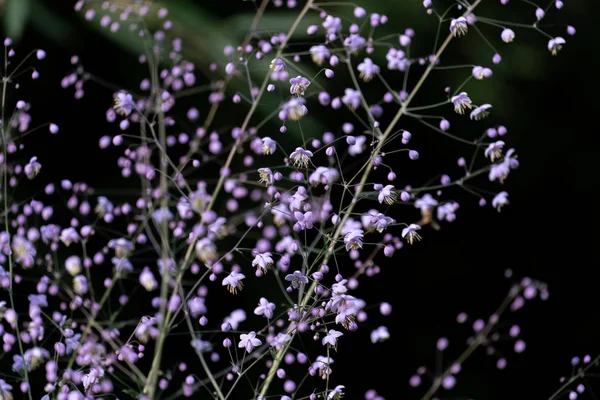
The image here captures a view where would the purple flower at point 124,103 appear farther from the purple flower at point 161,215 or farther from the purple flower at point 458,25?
the purple flower at point 458,25

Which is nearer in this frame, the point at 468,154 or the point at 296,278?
the point at 296,278

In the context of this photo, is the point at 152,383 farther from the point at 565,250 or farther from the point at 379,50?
the point at 565,250

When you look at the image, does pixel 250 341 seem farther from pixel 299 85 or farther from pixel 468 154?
pixel 468 154

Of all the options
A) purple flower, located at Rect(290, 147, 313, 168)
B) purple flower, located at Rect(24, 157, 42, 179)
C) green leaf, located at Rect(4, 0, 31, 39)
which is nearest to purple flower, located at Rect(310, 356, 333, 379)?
purple flower, located at Rect(290, 147, 313, 168)

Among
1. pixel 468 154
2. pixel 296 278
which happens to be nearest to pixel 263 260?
pixel 296 278

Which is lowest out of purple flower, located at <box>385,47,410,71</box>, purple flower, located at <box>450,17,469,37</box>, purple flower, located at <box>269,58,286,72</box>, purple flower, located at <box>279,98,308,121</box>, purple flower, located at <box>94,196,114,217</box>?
purple flower, located at <box>94,196,114,217</box>

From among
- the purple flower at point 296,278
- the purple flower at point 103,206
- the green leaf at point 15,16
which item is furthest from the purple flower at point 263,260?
the green leaf at point 15,16

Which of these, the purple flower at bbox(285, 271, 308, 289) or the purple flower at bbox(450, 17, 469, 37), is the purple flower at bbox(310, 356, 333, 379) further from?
the purple flower at bbox(450, 17, 469, 37)
